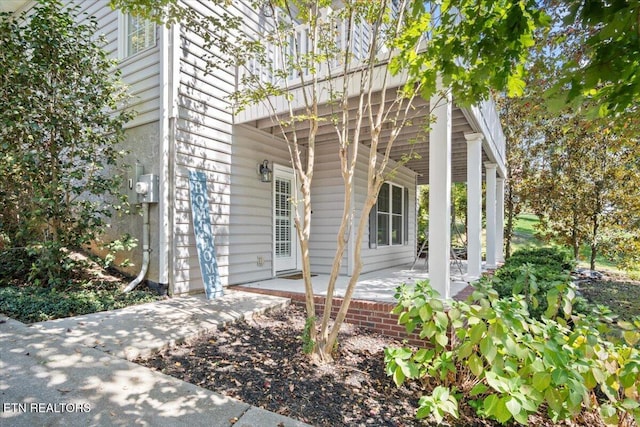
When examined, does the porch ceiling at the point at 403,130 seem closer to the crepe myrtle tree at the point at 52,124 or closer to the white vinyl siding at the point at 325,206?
the white vinyl siding at the point at 325,206

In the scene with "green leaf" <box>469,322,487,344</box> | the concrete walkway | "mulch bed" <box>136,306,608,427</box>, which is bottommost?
"mulch bed" <box>136,306,608,427</box>

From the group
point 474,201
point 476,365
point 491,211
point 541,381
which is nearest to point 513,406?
point 541,381

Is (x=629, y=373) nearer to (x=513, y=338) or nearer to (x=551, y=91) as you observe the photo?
(x=513, y=338)

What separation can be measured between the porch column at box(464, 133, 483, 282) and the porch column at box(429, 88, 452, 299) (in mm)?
2022

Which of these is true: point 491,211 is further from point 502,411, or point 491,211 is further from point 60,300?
point 60,300

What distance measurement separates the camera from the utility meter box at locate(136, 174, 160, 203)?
4.40m

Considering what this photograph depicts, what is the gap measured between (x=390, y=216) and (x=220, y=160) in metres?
4.38

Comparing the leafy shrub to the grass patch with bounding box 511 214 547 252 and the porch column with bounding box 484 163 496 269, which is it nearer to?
the porch column with bounding box 484 163 496 269

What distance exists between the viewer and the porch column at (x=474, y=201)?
5.35m

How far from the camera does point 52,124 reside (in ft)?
13.5

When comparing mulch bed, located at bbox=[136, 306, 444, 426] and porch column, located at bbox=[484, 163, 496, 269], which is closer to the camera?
mulch bed, located at bbox=[136, 306, 444, 426]

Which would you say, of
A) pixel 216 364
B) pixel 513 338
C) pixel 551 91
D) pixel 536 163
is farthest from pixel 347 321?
pixel 536 163

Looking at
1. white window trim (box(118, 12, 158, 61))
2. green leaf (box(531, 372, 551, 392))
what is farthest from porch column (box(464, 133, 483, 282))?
white window trim (box(118, 12, 158, 61))

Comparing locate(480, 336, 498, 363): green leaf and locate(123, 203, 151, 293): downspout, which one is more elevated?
locate(123, 203, 151, 293): downspout
